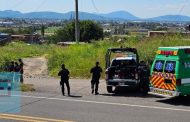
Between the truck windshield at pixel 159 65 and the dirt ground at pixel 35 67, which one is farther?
the dirt ground at pixel 35 67

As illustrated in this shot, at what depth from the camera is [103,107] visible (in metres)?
14.7

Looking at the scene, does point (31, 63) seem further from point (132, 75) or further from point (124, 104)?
point (124, 104)

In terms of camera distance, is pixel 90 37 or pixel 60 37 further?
pixel 60 37

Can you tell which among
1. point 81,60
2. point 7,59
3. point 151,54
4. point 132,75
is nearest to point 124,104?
point 132,75

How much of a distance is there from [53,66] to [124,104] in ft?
46.4

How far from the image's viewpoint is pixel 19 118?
496 inches

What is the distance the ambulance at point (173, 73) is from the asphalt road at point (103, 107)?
1.63 feet

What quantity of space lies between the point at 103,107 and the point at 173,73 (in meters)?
2.99

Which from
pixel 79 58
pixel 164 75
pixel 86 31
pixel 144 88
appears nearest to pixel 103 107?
pixel 164 75

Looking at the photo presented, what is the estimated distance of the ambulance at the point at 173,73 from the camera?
15383 mm

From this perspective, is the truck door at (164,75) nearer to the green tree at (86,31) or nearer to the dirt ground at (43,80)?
the dirt ground at (43,80)

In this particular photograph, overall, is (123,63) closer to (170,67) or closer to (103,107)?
(170,67)

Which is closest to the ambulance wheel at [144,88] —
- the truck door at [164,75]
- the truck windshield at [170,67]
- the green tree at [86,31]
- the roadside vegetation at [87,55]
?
the truck door at [164,75]

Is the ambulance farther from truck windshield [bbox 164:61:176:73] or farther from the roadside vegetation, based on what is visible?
the roadside vegetation
